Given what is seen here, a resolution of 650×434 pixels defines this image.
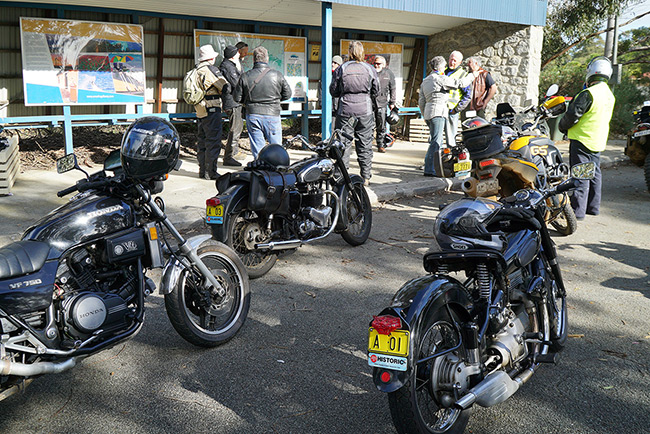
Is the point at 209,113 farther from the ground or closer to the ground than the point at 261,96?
closer to the ground

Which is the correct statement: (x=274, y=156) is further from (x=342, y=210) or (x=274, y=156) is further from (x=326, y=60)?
(x=326, y=60)

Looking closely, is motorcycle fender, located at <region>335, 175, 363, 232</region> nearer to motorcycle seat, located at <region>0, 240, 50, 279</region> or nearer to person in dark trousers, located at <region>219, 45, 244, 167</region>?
motorcycle seat, located at <region>0, 240, 50, 279</region>

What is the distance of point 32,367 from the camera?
2.86 m

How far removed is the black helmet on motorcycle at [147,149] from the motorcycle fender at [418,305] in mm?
1685

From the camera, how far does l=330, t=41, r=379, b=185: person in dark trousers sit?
345 inches

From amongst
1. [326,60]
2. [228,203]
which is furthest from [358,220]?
[326,60]

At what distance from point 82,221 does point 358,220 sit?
3.66m

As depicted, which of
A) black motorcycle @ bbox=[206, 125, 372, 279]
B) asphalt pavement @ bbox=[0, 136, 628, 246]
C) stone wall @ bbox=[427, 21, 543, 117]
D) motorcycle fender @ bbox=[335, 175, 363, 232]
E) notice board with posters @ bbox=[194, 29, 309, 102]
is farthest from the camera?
stone wall @ bbox=[427, 21, 543, 117]

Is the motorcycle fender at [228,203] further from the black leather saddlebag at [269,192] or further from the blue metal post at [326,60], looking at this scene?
Answer: the blue metal post at [326,60]

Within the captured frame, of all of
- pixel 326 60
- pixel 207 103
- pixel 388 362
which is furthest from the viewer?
pixel 326 60

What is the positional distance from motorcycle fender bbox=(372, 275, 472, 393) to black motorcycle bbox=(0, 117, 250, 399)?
156cm

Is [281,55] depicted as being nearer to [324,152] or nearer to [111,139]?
[111,139]

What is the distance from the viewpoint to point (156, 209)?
362 centimetres

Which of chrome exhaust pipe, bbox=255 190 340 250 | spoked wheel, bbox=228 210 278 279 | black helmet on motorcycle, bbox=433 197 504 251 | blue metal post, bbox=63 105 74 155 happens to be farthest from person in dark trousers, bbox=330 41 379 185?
black helmet on motorcycle, bbox=433 197 504 251
